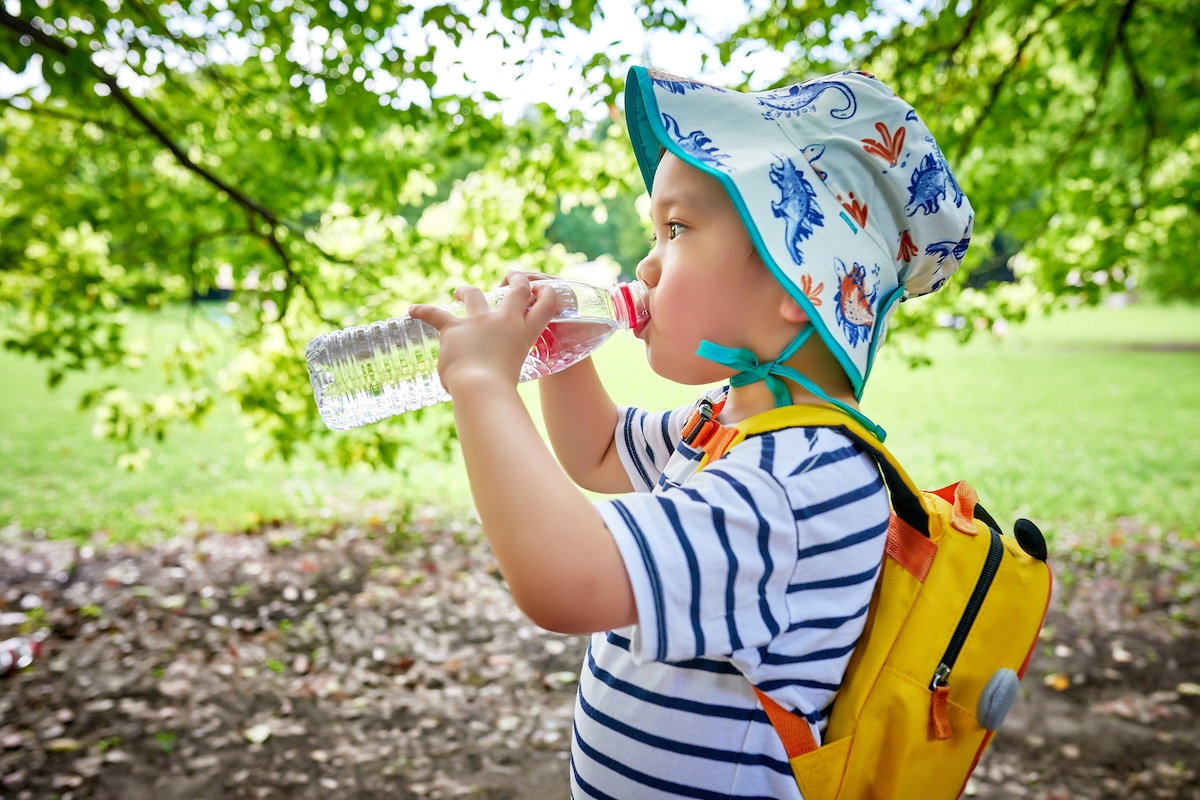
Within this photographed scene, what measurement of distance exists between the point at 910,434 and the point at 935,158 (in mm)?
10052

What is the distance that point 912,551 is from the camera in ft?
4.66

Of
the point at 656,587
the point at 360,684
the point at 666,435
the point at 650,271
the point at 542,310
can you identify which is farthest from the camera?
the point at 360,684

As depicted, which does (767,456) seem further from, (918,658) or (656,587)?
(918,658)

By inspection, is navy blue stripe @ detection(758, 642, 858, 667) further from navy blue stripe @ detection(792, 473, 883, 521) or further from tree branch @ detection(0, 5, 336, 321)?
tree branch @ detection(0, 5, 336, 321)

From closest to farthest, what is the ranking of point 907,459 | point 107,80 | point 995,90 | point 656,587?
point 656,587, point 107,80, point 995,90, point 907,459

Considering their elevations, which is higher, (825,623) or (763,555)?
(763,555)

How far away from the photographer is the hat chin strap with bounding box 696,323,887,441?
1.41 m

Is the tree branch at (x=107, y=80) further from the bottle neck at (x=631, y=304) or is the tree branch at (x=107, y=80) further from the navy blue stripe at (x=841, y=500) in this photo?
the navy blue stripe at (x=841, y=500)

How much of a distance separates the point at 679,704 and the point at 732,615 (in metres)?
0.30

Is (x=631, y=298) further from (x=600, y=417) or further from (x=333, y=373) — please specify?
(x=333, y=373)

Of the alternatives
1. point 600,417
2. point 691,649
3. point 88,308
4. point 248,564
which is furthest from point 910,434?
point 691,649

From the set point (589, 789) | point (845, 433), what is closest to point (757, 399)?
point (845, 433)

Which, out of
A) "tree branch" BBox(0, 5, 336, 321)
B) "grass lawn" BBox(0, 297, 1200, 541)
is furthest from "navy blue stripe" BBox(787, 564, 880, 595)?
"grass lawn" BBox(0, 297, 1200, 541)

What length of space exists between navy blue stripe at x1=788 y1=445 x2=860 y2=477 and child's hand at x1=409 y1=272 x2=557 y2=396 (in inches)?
16.8
